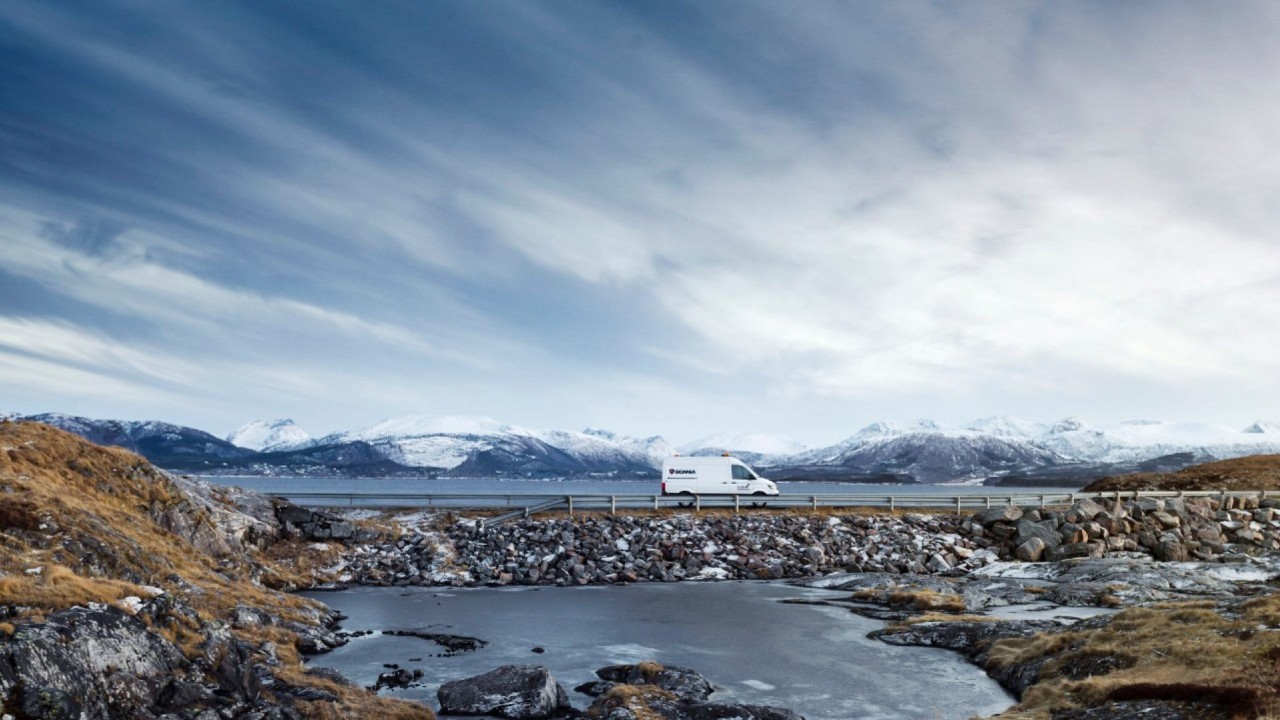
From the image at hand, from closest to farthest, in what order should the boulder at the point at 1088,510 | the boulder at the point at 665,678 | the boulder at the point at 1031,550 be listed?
the boulder at the point at 665,678, the boulder at the point at 1031,550, the boulder at the point at 1088,510

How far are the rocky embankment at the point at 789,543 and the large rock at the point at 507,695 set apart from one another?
19397 mm

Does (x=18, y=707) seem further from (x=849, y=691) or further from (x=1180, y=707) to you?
(x=1180, y=707)

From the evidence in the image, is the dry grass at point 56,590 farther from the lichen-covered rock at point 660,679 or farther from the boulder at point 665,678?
the boulder at point 665,678

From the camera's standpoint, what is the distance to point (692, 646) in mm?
22562

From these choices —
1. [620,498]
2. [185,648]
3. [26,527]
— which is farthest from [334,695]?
[620,498]

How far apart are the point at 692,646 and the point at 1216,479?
57.5 m

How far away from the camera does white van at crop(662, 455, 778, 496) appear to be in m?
48.5

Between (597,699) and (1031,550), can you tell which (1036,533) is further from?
(597,699)

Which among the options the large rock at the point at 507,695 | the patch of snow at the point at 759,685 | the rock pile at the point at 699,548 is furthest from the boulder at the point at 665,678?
the rock pile at the point at 699,548

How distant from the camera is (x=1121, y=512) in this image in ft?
142

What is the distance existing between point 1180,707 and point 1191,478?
206 ft

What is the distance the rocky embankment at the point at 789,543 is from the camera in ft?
122

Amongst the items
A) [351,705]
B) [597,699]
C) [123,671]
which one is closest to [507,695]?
[597,699]

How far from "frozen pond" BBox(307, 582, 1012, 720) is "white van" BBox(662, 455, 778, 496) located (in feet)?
48.5
